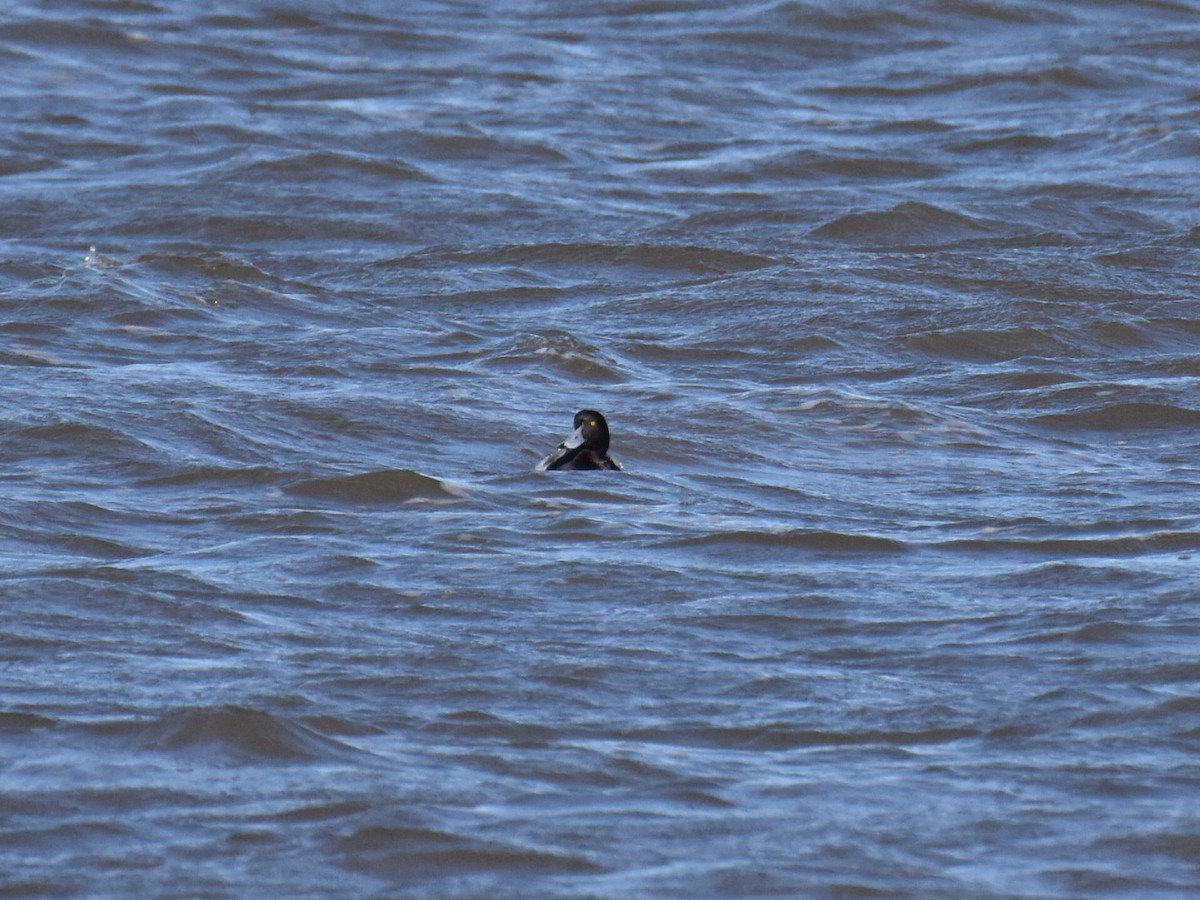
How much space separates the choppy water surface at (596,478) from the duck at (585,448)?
0.16 m

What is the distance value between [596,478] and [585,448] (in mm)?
132

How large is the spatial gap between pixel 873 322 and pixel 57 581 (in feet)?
16.6

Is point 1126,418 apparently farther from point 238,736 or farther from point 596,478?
point 238,736

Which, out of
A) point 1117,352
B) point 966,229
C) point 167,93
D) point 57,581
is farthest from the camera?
point 167,93

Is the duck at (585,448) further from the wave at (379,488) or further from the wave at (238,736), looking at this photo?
the wave at (238,736)

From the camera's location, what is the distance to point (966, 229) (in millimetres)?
12430

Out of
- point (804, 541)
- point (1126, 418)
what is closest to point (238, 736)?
point (804, 541)

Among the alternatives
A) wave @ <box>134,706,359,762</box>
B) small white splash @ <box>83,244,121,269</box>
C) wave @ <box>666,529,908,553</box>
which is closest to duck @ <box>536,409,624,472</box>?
wave @ <box>666,529,908,553</box>

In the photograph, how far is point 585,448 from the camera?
26.4ft

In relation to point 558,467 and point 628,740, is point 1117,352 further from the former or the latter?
point 628,740

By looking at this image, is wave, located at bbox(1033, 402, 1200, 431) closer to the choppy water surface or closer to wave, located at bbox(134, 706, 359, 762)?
the choppy water surface

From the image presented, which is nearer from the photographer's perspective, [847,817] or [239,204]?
[847,817]

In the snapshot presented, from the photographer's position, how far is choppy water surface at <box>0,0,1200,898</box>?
5.04 metres

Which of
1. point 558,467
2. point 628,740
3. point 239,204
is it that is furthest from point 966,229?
point 628,740
